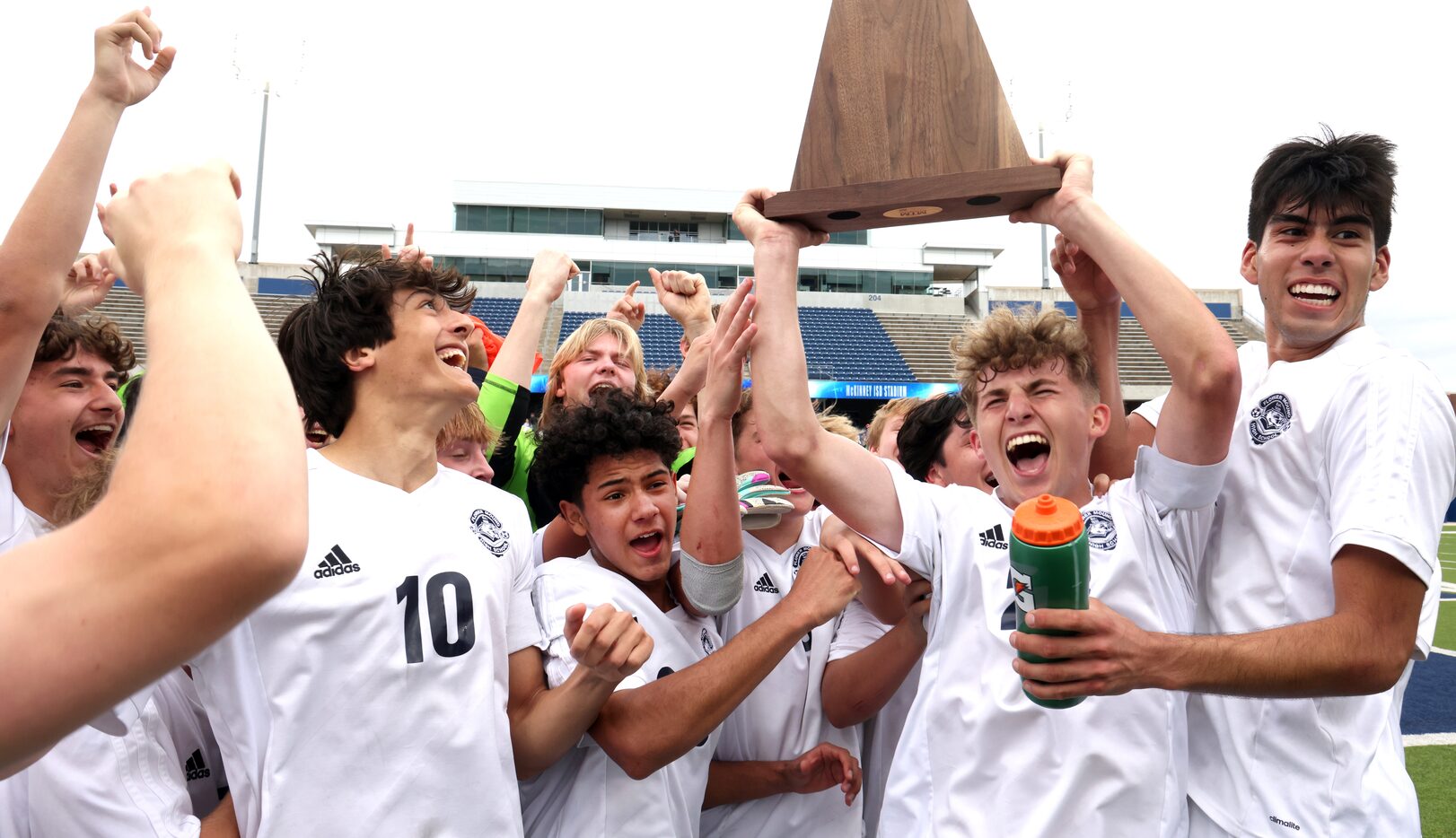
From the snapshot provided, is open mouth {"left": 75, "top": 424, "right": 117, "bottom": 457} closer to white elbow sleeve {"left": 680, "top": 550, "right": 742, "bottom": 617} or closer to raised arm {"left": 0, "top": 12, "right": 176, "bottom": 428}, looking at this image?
raised arm {"left": 0, "top": 12, "right": 176, "bottom": 428}

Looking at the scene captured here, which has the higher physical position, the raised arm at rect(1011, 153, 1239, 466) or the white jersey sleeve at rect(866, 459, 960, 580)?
the raised arm at rect(1011, 153, 1239, 466)

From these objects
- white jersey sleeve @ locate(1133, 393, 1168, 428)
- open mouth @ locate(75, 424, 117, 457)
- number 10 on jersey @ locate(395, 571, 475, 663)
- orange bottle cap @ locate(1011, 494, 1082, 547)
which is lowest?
number 10 on jersey @ locate(395, 571, 475, 663)

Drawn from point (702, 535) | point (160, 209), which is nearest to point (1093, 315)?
point (702, 535)

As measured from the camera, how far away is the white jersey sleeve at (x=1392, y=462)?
1823 millimetres

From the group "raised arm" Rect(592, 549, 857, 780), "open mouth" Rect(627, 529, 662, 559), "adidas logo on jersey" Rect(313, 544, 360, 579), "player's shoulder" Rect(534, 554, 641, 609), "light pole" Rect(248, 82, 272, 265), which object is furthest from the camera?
"light pole" Rect(248, 82, 272, 265)

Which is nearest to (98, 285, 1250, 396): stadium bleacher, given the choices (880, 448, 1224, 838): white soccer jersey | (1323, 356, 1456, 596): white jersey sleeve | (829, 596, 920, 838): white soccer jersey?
(829, 596, 920, 838): white soccer jersey

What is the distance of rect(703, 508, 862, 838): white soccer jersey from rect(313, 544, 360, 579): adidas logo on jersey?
1119mm

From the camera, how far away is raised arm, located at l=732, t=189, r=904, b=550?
213 cm

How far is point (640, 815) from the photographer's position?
2.27 m

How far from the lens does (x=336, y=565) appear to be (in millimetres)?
1940

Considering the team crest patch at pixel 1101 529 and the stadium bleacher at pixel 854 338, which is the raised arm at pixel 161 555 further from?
the stadium bleacher at pixel 854 338

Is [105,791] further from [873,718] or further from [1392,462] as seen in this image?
[1392,462]

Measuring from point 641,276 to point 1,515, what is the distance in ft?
124

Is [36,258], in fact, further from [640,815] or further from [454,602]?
[640,815]
